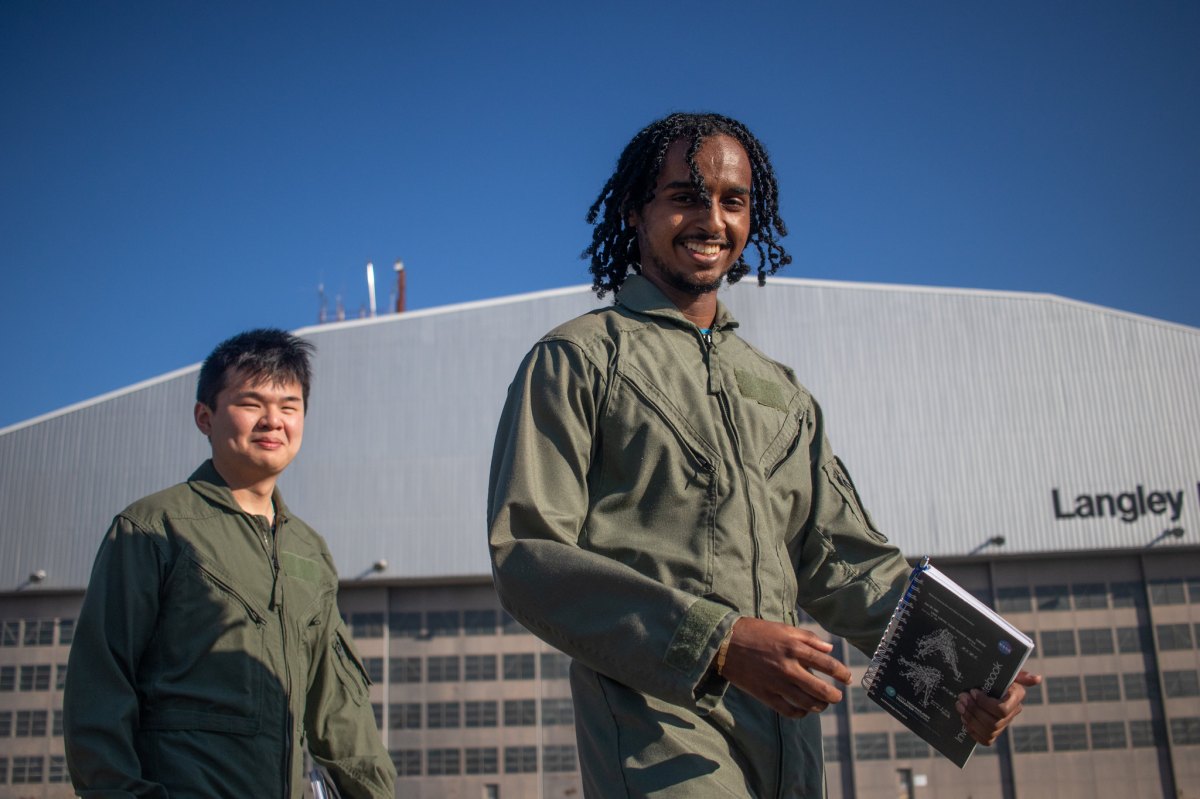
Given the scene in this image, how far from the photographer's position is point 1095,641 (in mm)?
19609

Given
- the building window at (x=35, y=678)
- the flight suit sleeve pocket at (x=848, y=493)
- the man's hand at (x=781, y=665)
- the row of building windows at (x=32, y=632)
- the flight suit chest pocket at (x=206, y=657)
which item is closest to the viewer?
the man's hand at (x=781, y=665)

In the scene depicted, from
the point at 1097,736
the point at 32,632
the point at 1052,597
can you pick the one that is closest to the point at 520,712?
the point at 32,632

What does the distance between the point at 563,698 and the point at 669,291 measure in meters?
18.9

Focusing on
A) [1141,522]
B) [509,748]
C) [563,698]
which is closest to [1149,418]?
[1141,522]

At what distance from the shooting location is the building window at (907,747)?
1983 centimetres

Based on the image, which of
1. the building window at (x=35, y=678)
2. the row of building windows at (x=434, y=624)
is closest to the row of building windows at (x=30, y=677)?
the building window at (x=35, y=678)

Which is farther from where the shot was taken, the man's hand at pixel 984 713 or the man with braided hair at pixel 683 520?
the man's hand at pixel 984 713

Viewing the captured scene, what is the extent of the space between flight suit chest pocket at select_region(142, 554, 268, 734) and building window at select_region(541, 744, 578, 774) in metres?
17.8

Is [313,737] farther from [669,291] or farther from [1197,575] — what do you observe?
[1197,575]

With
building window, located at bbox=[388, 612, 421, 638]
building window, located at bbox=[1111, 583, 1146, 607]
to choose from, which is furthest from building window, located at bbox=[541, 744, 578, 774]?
building window, located at bbox=[1111, 583, 1146, 607]

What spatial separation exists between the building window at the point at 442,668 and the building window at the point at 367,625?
112 centimetres

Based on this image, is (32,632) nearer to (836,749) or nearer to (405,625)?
(405,625)

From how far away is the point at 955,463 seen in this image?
66.7ft

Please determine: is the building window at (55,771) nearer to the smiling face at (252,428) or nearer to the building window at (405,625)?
the building window at (405,625)
